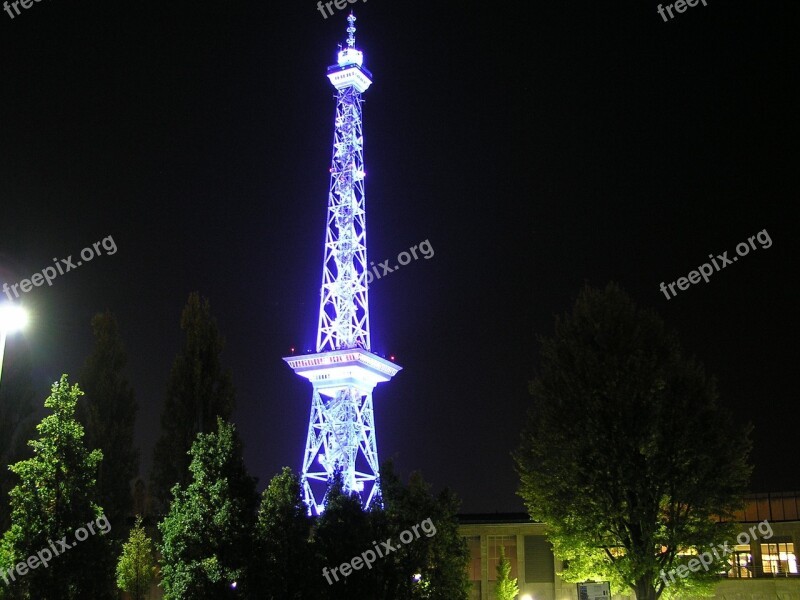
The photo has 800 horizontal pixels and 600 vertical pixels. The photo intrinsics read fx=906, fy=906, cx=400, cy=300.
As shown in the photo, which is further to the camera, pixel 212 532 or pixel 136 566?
pixel 136 566

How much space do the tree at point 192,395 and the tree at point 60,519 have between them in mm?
18766

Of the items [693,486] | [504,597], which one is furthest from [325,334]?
[693,486]

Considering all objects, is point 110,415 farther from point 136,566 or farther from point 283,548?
point 283,548

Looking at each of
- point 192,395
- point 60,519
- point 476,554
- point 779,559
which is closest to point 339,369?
point 476,554

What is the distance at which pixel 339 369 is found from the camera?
71.9 metres

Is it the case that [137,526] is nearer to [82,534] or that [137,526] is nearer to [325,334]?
[82,534]

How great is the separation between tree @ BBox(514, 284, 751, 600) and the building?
1237 cm

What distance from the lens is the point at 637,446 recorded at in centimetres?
3089

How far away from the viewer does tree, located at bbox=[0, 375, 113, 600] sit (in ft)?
70.8

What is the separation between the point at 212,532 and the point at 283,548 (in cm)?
235

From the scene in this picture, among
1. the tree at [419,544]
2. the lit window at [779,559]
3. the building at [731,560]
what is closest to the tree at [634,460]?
the tree at [419,544]

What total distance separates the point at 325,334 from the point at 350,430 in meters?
8.13

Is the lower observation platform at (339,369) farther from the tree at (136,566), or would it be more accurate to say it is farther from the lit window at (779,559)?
the tree at (136,566)

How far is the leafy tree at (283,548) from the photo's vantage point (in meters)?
24.0
